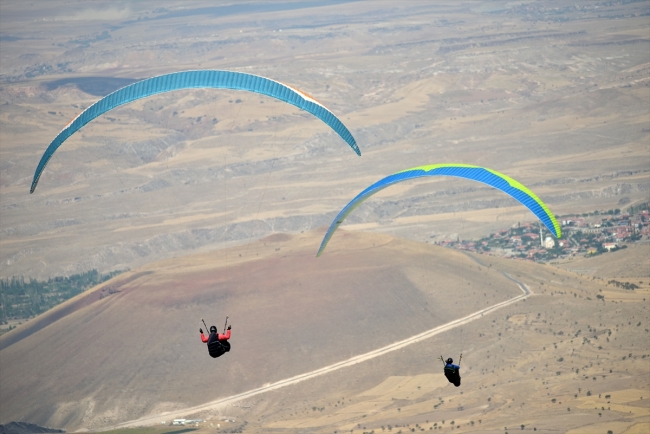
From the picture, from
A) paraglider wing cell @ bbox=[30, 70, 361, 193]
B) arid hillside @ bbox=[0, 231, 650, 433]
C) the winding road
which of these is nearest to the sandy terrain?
arid hillside @ bbox=[0, 231, 650, 433]

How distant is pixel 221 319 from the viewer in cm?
7738

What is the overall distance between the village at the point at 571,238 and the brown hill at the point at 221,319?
66.1ft

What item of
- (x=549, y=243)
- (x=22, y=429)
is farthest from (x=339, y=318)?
(x=549, y=243)

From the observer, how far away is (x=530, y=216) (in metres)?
127

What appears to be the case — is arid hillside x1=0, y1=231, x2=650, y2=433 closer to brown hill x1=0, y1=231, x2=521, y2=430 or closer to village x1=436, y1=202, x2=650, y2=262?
brown hill x1=0, y1=231, x2=521, y2=430

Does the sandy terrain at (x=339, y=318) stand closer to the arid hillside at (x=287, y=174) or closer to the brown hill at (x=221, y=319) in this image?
the brown hill at (x=221, y=319)

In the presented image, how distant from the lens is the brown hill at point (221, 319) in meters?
68.8

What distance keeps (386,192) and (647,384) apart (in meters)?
90.9

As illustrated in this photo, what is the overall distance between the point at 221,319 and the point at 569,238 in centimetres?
4375

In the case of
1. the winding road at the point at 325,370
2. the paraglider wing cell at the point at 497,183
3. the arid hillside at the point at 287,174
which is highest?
the arid hillside at the point at 287,174

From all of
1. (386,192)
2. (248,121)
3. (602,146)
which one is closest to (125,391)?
(386,192)

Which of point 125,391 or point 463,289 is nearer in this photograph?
point 125,391

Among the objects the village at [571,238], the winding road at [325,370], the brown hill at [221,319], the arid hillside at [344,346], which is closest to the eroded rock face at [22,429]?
the brown hill at [221,319]

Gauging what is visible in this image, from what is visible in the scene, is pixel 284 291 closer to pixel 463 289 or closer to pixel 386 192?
pixel 463 289
